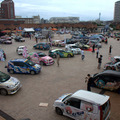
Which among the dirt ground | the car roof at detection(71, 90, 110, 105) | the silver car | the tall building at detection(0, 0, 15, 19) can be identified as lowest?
the dirt ground

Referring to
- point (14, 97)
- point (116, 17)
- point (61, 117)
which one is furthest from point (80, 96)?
point (116, 17)

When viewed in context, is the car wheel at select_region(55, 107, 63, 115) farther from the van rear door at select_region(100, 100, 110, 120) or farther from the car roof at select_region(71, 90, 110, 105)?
Answer: the van rear door at select_region(100, 100, 110, 120)

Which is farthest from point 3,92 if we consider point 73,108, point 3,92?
point 73,108

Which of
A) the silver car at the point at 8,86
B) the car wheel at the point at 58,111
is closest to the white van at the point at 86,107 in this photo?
the car wheel at the point at 58,111

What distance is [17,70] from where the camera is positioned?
12.3 meters

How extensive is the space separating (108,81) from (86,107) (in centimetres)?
399

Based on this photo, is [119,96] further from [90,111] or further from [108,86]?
[90,111]

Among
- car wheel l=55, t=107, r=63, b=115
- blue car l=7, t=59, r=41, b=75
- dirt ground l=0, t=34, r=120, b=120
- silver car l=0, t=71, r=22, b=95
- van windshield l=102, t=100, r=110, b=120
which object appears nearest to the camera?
van windshield l=102, t=100, r=110, b=120

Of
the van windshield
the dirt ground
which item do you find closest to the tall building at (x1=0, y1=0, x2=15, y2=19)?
the dirt ground

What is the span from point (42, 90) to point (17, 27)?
53632mm

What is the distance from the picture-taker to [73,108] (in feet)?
19.5

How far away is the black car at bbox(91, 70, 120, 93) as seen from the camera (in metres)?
8.72

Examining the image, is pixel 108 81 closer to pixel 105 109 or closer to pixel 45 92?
pixel 105 109

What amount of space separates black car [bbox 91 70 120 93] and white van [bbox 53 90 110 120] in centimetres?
322
